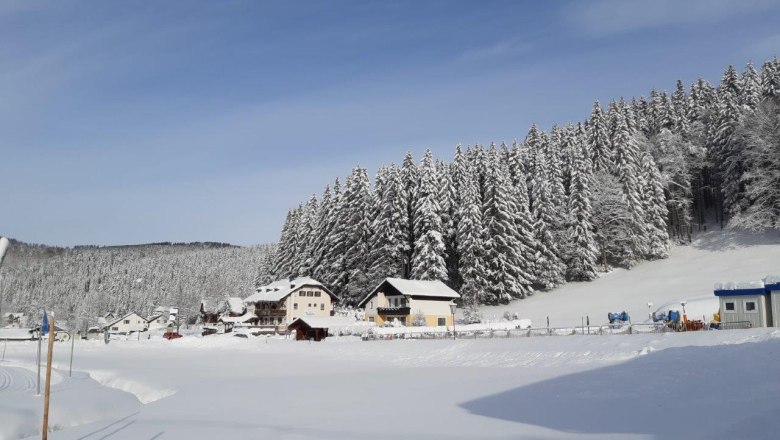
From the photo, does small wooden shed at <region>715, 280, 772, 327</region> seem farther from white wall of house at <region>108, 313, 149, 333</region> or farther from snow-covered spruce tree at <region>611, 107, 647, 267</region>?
white wall of house at <region>108, 313, 149, 333</region>

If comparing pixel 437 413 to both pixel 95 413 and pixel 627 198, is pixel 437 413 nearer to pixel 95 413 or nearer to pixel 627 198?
pixel 95 413

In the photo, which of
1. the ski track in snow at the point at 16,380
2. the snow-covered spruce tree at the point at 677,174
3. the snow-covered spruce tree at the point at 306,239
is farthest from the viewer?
the snow-covered spruce tree at the point at 306,239

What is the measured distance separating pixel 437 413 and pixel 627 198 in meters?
63.0

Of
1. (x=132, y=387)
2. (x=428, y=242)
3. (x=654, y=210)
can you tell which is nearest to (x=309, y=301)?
(x=428, y=242)

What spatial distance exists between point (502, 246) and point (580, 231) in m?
10.5

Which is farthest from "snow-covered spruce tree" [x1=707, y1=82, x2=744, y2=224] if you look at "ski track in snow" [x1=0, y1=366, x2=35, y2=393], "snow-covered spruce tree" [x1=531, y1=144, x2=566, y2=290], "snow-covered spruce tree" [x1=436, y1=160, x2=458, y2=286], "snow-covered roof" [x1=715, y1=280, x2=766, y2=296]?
"ski track in snow" [x1=0, y1=366, x2=35, y2=393]

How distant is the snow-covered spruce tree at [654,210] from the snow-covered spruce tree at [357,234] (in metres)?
36.2

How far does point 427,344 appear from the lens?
4016 cm

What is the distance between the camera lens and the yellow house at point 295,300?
2987 inches

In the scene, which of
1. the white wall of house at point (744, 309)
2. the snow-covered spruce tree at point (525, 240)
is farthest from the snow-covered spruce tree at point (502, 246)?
the white wall of house at point (744, 309)

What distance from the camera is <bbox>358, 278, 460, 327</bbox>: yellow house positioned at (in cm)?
6281

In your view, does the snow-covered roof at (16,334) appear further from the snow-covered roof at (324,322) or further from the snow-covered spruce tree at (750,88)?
the snow-covered spruce tree at (750,88)

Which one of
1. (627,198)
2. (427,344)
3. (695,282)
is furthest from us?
(627,198)

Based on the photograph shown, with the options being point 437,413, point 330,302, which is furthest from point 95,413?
point 330,302
